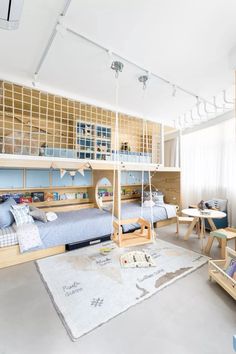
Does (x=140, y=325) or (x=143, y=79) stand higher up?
(x=143, y=79)

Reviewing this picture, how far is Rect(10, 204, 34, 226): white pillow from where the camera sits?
9.25 ft

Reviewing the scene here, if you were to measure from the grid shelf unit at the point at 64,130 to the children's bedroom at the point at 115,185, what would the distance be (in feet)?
0.13

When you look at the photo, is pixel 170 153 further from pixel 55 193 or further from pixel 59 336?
pixel 59 336

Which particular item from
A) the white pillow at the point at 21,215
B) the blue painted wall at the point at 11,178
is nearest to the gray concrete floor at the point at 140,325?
the white pillow at the point at 21,215

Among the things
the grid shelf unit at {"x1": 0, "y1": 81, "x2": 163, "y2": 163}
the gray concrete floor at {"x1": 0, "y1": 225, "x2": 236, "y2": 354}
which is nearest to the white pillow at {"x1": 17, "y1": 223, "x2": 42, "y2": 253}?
the gray concrete floor at {"x1": 0, "y1": 225, "x2": 236, "y2": 354}

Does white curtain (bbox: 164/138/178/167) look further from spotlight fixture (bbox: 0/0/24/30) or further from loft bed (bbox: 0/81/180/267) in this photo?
spotlight fixture (bbox: 0/0/24/30)

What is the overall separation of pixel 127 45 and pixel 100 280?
9.09 feet

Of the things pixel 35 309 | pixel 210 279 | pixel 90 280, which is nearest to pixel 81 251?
pixel 90 280

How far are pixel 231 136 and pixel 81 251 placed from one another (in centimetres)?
376

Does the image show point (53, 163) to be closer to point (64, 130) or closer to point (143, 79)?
point (64, 130)

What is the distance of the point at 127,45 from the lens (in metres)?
2.08

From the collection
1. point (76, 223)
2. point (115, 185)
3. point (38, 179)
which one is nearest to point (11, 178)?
point (38, 179)

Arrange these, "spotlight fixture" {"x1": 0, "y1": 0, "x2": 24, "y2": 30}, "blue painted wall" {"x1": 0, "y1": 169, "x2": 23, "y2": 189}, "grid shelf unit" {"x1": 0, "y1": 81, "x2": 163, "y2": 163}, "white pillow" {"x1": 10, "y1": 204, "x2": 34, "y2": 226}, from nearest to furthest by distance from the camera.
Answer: "spotlight fixture" {"x1": 0, "y1": 0, "x2": 24, "y2": 30}
"white pillow" {"x1": 10, "y1": 204, "x2": 34, "y2": 226}
"grid shelf unit" {"x1": 0, "y1": 81, "x2": 163, "y2": 163}
"blue painted wall" {"x1": 0, "y1": 169, "x2": 23, "y2": 189}

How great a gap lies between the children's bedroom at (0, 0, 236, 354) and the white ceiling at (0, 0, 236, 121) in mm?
14
